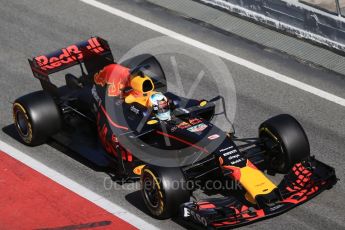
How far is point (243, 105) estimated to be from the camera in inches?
632

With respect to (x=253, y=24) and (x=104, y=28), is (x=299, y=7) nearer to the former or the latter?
(x=253, y=24)

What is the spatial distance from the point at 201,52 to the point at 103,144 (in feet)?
16.0

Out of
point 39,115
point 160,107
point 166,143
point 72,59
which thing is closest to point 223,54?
point 72,59

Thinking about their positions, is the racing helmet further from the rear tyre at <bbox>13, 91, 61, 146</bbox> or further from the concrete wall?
the concrete wall

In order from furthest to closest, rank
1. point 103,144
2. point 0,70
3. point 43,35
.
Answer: point 43,35 → point 0,70 → point 103,144

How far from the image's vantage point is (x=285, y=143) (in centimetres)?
1316

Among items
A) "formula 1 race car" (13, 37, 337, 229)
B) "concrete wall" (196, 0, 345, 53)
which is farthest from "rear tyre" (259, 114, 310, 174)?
"concrete wall" (196, 0, 345, 53)

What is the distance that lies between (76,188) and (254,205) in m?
2.89

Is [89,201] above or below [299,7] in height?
below

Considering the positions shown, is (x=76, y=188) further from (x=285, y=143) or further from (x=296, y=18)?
(x=296, y=18)

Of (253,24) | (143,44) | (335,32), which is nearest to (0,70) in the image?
(143,44)

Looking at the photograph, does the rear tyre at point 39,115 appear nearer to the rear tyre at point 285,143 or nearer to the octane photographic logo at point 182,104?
the octane photographic logo at point 182,104

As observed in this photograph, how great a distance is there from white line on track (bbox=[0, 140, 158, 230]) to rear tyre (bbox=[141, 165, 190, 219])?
16.2 inches

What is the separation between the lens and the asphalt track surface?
13.2m
